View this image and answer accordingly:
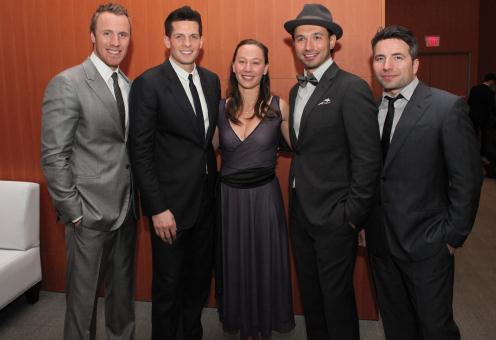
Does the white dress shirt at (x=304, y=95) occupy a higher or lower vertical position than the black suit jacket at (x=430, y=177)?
higher

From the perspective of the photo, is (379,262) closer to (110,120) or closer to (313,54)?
(313,54)

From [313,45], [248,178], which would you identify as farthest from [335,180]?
[313,45]

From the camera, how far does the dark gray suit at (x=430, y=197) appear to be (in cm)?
208

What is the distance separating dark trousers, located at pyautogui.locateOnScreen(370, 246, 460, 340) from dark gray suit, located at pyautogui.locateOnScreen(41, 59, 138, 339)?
1.41 meters

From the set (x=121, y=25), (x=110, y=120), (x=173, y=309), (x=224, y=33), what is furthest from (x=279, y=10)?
(x=173, y=309)

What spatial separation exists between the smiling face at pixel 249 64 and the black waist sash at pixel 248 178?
0.47m

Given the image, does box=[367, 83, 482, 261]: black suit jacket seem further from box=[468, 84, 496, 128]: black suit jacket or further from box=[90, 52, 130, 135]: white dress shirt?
box=[468, 84, 496, 128]: black suit jacket

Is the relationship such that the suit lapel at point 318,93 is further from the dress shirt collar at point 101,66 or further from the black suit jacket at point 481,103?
the black suit jacket at point 481,103

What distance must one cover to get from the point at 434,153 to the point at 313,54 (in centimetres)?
79

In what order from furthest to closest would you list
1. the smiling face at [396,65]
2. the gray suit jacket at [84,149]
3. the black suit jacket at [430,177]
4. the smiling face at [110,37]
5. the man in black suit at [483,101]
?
the man in black suit at [483,101] → the smiling face at [110,37] → the gray suit jacket at [84,149] → the smiling face at [396,65] → the black suit jacket at [430,177]

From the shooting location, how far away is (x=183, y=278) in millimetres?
2744

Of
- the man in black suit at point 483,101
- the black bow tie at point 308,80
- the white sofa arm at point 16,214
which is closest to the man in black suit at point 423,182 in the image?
the black bow tie at point 308,80

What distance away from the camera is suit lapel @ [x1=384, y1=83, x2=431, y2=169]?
2.14 m

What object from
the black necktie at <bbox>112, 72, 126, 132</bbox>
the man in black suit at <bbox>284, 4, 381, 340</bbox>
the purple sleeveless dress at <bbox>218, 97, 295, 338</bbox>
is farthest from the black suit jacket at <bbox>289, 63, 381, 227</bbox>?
the black necktie at <bbox>112, 72, 126, 132</bbox>
